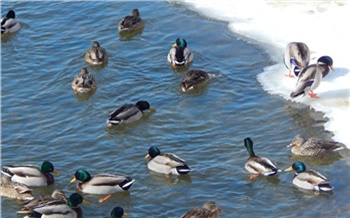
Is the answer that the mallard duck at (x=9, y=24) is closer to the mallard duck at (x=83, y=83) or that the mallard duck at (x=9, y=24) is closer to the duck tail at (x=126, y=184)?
the mallard duck at (x=83, y=83)

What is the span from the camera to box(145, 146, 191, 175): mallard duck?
14047 millimetres

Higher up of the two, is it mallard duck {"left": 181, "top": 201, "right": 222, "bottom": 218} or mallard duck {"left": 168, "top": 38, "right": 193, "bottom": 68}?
mallard duck {"left": 168, "top": 38, "right": 193, "bottom": 68}

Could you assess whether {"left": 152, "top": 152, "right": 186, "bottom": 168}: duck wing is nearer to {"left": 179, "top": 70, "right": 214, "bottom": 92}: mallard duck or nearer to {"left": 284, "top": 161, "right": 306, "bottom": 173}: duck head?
{"left": 284, "top": 161, "right": 306, "bottom": 173}: duck head

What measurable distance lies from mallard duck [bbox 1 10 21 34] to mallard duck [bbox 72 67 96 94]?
3946mm

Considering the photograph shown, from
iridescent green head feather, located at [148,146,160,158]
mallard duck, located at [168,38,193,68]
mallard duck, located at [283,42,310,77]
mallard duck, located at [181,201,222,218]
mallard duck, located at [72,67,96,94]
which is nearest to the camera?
mallard duck, located at [181,201,222,218]

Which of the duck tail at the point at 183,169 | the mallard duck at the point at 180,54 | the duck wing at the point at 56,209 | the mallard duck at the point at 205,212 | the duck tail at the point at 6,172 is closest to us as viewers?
the mallard duck at the point at 205,212

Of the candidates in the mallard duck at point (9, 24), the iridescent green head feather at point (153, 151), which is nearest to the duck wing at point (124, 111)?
the iridescent green head feather at point (153, 151)

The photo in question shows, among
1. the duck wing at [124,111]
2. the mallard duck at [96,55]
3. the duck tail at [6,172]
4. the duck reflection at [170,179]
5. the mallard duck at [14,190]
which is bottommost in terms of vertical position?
the duck reflection at [170,179]

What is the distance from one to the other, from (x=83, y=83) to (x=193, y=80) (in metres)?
2.35

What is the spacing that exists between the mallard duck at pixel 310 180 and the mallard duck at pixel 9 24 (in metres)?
10.1

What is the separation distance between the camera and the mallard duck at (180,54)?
1798 cm

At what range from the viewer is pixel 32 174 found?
14188 mm

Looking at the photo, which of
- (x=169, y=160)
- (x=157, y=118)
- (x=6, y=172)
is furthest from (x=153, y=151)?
(x=6, y=172)

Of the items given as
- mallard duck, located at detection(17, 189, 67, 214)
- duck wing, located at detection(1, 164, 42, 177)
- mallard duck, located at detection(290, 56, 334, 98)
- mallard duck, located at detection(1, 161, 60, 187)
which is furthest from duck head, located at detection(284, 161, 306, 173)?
duck wing, located at detection(1, 164, 42, 177)
